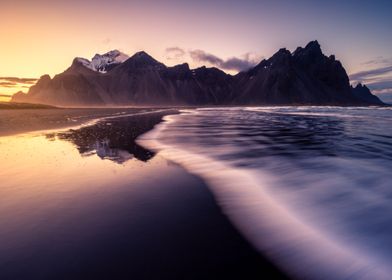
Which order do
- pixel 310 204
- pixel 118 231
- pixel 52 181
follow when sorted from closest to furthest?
1. pixel 118 231
2. pixel 310 204
3. pixel 52 181

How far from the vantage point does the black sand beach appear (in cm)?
467

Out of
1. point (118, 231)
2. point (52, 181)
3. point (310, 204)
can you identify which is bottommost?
point (52, 181)

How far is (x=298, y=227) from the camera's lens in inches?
255

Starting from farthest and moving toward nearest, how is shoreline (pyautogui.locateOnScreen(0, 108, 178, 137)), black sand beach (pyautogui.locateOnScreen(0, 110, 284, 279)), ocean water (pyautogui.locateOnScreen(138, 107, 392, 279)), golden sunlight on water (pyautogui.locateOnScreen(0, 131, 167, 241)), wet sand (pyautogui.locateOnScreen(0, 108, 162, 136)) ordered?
wet sand (pyautogui.locateOnScreen(0, 108, 162, 136)) < shoreline (pyautogui.locateOnScreen(0, 108, 178, 137)) < golden sunlight on water (pyautogui.locateOnScreen(0, 131, 167, 241)) < ocean water (pyautogui.locateOnScreen(138, 107, 392, 279)) < black sand beach (pyautogui.locateOnScreen(0, 110, 284, 279))

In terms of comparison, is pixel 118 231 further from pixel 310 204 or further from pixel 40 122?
pixel 40 122

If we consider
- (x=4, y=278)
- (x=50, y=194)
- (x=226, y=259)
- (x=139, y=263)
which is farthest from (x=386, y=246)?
(x=50, y=194)

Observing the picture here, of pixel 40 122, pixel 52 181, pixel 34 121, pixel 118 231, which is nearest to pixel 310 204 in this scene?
pixel 118 231

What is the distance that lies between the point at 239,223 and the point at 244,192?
238 centimetres

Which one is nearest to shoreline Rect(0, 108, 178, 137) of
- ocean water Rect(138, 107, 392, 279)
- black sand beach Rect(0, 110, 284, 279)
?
ocean water Rect(138, 107, 392, 279)

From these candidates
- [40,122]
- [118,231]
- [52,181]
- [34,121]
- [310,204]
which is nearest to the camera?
[118,231]

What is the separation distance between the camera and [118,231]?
600 cm

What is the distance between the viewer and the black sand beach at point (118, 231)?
4.67m

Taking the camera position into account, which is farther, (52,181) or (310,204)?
(52,181)

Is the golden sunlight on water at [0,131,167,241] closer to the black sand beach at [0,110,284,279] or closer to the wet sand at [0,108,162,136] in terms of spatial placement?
the black sand beach at [0,110,284,279]
